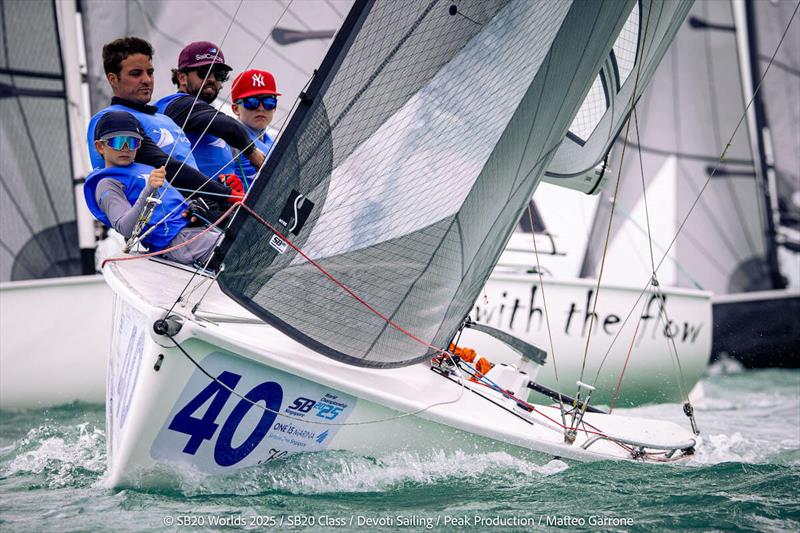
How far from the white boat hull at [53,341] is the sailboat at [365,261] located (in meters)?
1.90

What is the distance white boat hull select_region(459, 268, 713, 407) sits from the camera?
5.37 metres

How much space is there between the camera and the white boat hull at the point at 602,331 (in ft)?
17.6

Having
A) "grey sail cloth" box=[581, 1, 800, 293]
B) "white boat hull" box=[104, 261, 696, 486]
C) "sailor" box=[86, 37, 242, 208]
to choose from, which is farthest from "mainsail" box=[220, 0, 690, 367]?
"grey sail cloth" box=[581, 1, 800, 293]

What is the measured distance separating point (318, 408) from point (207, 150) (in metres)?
1.12

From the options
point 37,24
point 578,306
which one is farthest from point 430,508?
point 37,24

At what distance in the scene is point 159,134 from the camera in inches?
114

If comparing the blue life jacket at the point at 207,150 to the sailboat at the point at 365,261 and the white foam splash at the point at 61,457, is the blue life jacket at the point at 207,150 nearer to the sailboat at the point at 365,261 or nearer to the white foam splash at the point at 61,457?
the sailboat at the point at 365,261

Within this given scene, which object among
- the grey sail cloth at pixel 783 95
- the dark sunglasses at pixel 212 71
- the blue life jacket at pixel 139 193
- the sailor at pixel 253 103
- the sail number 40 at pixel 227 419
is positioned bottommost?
the sail number 40 at pixel 227 419

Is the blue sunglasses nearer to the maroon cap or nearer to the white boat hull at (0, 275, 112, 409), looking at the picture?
the maroon cap

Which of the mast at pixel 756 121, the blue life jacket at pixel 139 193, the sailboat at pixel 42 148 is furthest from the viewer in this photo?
the mast at pixel 756 121

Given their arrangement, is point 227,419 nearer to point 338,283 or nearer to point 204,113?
point 338,283

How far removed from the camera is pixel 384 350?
9.02 ft

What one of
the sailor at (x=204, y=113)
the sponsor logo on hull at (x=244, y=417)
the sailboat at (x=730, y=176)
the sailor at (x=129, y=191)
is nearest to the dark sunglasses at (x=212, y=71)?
the sailor at (x=204, y=113)

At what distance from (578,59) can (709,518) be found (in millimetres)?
1389
